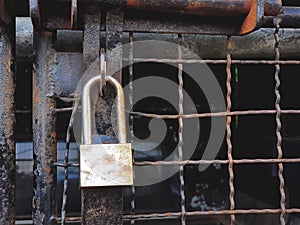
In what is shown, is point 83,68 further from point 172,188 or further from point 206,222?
point 172,188

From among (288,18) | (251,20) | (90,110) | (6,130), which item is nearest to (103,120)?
(90,110)

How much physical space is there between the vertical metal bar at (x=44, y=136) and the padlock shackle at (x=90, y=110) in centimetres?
10

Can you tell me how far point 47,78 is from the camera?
0.70 m

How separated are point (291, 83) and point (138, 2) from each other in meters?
1.28

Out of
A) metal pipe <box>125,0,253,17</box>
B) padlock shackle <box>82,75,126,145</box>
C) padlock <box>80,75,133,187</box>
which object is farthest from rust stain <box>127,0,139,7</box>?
padlock <box>80,75,133,187</box>

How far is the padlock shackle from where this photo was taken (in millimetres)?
624

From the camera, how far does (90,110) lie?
630mm

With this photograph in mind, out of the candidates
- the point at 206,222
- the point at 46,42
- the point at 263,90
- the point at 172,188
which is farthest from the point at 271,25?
the point at 172,188

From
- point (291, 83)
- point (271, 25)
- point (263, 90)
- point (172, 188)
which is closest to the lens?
point (271, 25)

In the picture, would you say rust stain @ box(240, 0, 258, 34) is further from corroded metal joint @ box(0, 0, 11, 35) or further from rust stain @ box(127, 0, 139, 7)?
corroded metal joint @ box(0, 0, 11, 35)

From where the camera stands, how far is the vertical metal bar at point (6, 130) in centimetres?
68

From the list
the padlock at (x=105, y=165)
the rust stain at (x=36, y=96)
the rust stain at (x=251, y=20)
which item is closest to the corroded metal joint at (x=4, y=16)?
the rust stain at (x=36, y=96)

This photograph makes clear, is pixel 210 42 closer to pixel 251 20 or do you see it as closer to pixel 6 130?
pixel 251 20

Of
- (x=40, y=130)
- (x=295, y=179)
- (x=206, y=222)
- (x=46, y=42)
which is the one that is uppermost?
(x=46, y=42)
